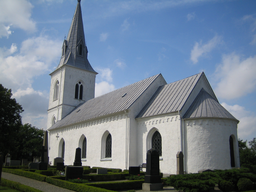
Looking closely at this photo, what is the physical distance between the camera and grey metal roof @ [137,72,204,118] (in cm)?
1696

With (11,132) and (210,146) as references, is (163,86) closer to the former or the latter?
(210,146)

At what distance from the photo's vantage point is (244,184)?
1005cm

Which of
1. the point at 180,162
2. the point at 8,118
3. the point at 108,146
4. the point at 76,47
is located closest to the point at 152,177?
the point at 180,162

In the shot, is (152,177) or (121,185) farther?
(121,185)

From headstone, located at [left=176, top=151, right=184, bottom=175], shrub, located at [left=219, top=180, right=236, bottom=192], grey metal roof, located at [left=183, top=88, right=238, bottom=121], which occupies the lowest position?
shrub, located at [left=219, top=180, right=236, bottom=192]

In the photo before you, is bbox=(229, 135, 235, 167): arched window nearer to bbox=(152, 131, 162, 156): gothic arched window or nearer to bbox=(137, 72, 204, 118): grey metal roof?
bbox=(137, 72, 204, 118): grey metal roof

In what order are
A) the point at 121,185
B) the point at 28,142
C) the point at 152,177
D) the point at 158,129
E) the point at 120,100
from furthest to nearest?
the point at 28,142 → the point at 120,100 → the point at 158,129 → the point at 121,185 → the point at 152,177

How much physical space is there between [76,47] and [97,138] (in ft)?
56.2

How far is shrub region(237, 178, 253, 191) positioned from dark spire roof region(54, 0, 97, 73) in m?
26.7

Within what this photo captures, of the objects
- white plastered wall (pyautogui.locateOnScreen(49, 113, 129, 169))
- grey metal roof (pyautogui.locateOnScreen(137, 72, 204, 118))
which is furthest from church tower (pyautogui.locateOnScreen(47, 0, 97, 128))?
grey metal roof (pyautogui.locateOnScreen(137, 72, 204, 118))

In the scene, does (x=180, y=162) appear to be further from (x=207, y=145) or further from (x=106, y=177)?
(x=106, y=177)

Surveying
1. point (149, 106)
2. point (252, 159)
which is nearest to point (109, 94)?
point (149, 106)

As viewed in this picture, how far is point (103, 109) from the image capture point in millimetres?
22469

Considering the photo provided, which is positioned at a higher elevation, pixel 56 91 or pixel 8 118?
pixel 56 91
